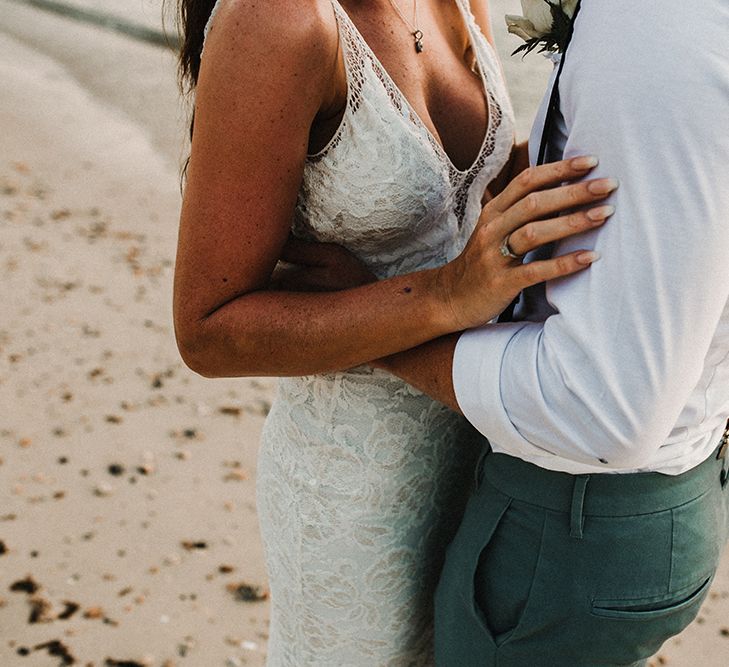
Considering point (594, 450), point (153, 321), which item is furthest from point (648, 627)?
point (153, 321)

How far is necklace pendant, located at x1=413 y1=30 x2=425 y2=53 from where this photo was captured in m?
A: 1.81

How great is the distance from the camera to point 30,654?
305cm

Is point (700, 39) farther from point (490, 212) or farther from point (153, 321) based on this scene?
point (153, 321)

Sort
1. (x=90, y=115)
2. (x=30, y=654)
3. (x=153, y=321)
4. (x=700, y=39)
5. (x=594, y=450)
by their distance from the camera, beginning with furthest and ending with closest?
(x=90, y=115) < (x=153, y=321) < (x=30, y=654) < (x=594, y=450) < (x=700, y=39)

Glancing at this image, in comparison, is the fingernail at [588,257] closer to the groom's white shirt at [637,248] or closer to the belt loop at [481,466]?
the groom's white shirt at [637,248]

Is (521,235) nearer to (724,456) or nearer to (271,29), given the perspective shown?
(271,29)

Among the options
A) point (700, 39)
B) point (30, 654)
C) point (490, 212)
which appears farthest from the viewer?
point (30, 654)

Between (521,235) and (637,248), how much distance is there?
8.1 inches

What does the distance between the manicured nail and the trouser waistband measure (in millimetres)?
489

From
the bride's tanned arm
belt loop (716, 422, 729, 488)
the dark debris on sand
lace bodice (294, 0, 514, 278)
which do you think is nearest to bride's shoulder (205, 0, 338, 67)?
the bride's tanned arm

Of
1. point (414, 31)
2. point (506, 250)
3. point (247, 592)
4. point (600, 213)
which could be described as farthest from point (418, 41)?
point (247, 592)

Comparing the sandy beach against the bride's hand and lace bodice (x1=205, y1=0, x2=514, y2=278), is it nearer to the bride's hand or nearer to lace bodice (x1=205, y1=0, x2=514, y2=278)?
lace bodice (x1=205, y1=0, x2=514, y2=278)

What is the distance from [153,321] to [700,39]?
4.30 metres

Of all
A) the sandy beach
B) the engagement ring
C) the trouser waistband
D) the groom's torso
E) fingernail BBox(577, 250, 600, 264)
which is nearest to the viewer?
the groom's torso
